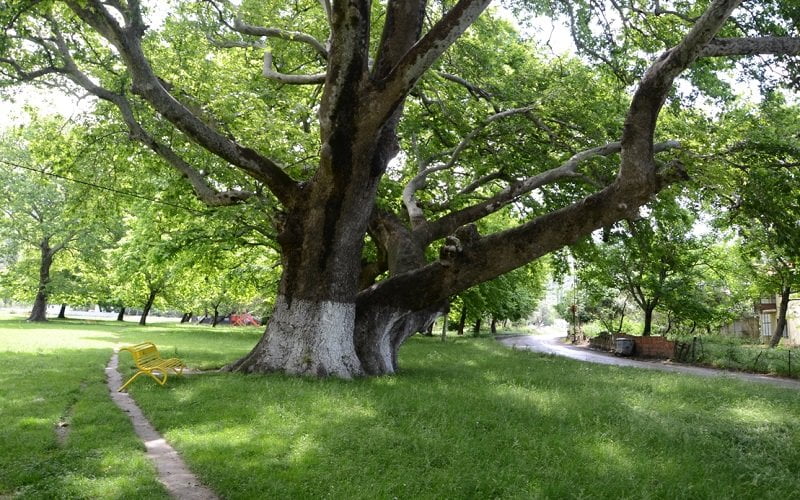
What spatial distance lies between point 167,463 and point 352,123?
22.0 ft

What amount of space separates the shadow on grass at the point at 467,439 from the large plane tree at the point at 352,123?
76.2 inches

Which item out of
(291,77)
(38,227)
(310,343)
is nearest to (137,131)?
(291,77)

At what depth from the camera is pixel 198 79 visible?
1420 centimetres

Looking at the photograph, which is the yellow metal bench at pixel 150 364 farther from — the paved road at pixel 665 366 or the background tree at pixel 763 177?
the paved road at pixel 665 366

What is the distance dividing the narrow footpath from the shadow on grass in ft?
0.40

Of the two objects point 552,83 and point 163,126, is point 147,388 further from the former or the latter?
point 552,83

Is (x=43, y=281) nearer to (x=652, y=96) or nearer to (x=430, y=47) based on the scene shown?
(x=430, y=47)

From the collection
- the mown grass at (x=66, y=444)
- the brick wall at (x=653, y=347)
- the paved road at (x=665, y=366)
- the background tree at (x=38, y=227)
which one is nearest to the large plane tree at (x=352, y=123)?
the mown grass at (x=66, y=444)

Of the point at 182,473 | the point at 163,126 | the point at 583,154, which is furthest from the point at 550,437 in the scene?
the point at 163,126

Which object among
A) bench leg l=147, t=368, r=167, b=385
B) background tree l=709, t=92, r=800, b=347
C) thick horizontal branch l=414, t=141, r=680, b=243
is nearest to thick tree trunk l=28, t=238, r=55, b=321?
bench leg l=147, t=368, r=167, b=385

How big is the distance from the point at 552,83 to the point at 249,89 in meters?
7.92

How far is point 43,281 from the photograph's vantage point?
129 ft

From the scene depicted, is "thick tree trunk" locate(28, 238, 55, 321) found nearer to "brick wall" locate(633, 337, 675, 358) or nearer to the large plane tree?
the large plane tree

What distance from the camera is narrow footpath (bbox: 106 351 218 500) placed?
501 centimetres
